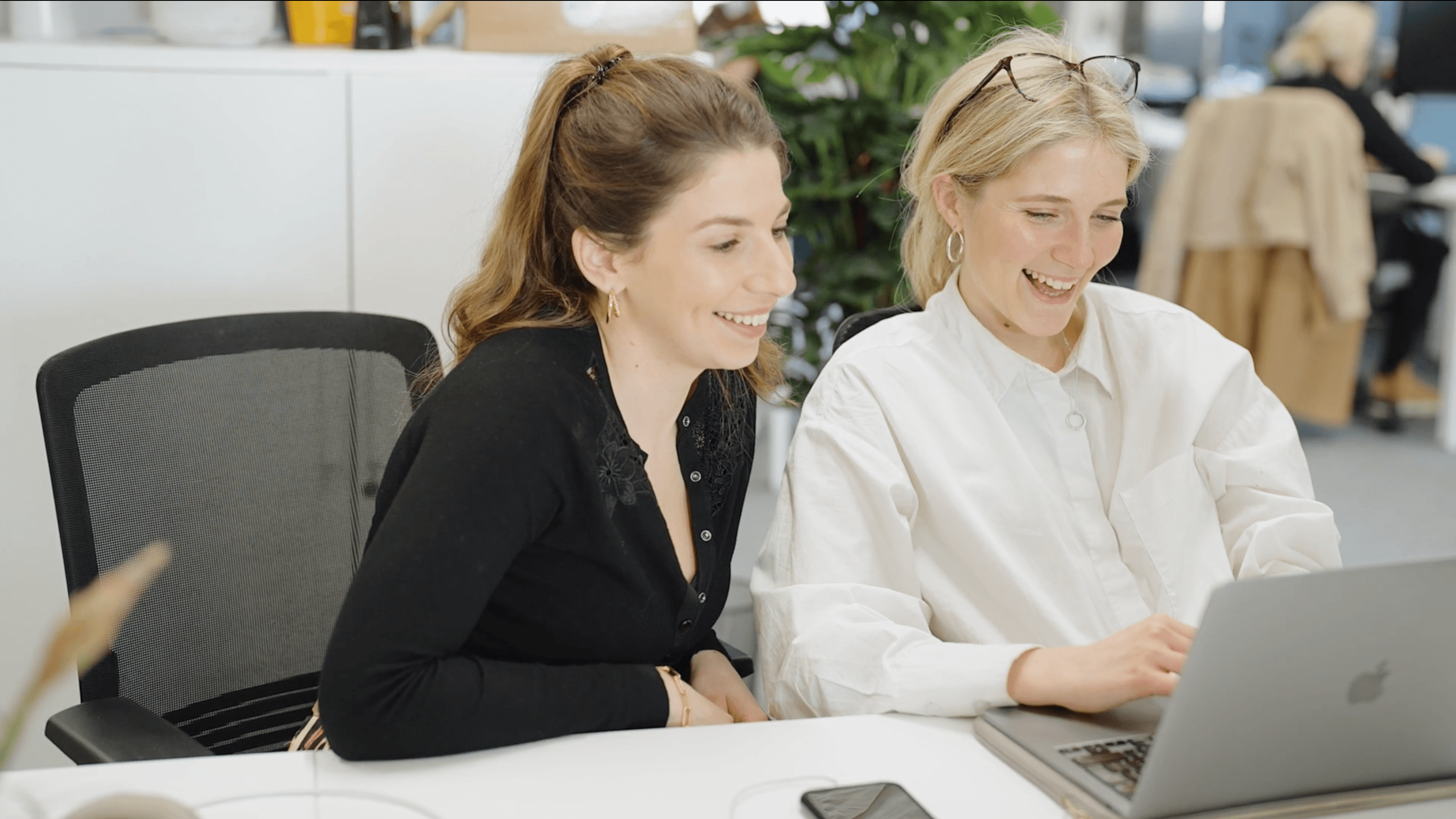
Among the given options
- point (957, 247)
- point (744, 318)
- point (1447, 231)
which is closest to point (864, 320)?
point (957, 247)

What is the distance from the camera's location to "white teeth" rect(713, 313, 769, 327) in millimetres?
1298

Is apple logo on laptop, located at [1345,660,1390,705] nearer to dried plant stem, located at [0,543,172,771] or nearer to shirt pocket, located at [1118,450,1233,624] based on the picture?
shirt pocket, located at [1118,450,1233,624]

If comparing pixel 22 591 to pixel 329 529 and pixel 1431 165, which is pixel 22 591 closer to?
pixel 329 529

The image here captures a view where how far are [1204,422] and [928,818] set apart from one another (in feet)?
2.48

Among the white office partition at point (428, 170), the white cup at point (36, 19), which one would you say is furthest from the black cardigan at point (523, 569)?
the white cup at point (36, 19)

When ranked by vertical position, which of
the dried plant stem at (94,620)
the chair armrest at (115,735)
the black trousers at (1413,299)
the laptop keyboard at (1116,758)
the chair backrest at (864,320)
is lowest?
the black trousers at (1413,299)

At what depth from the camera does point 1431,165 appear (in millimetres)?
4695

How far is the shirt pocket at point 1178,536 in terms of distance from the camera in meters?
1.49

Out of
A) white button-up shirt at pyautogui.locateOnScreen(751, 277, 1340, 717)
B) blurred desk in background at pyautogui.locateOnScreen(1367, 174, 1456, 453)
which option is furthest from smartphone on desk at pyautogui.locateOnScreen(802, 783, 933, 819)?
blurred desk in background at pyautogui.locateOnScreen(1367, 174, 1456, 453)

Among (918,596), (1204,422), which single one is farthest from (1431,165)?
(918,596)

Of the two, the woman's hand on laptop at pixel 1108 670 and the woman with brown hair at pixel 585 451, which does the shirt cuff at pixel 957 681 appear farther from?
the woman with brown hair at pixel 585 451

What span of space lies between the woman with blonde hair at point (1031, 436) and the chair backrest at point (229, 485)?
542 mm

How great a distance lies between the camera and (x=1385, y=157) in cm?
458

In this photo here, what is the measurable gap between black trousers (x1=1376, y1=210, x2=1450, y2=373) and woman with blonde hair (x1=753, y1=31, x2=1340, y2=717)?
3748 mm
